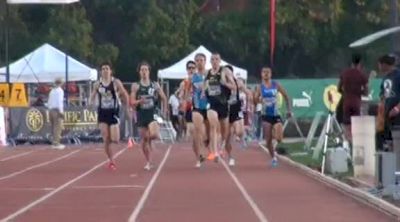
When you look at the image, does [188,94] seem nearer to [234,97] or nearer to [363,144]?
[234,97]

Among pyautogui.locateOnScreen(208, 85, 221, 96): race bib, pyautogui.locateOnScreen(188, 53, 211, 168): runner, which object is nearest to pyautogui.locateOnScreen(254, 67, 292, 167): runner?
pyautogui.locateOnScreen(208, 85, 221, 96): race bib

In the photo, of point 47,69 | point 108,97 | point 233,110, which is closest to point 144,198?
point 108,97

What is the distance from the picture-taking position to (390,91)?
16766mm

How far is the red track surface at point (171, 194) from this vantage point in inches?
561

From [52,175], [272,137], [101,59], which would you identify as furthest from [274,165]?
[101,59]

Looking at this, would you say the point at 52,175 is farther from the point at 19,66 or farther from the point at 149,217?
the point at 19,66

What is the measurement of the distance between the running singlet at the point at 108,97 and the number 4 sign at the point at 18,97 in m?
18.0

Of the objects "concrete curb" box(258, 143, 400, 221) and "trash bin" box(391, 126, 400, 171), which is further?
"trash bin" box(391, 126, 400, 171)

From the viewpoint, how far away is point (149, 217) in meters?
14.1

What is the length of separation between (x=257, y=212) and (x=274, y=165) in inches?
384

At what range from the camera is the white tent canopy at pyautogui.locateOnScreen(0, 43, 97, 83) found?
43.3 metres

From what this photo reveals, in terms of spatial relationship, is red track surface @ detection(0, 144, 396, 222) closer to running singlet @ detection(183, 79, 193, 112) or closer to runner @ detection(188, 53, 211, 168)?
runner @ detection(188, 53, 211, 168)

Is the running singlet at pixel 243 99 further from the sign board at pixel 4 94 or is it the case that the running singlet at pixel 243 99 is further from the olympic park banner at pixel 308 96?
the sign board at pixel 4 94

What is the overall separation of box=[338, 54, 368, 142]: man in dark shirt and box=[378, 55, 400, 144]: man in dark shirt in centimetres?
475
